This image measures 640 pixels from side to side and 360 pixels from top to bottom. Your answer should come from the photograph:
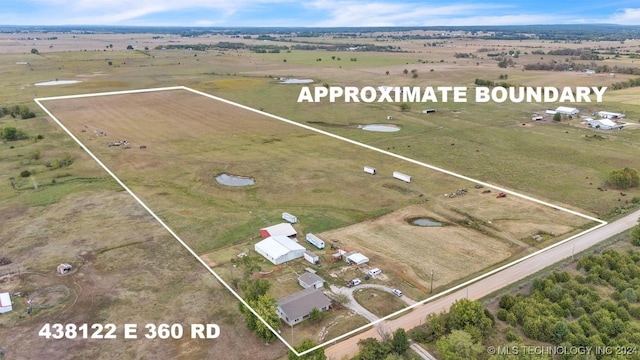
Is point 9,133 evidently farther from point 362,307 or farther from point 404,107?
point 404,107

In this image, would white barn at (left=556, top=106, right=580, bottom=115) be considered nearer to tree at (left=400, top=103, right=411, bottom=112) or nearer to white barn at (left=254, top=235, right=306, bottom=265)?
tree at (left=400, top=103, right=411, bottom=112)

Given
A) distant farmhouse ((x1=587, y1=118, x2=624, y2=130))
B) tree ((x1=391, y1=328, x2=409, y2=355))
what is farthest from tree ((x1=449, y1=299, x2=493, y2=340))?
distant farmhouse ((x1=587, y1=118, x2=624, y2=130))

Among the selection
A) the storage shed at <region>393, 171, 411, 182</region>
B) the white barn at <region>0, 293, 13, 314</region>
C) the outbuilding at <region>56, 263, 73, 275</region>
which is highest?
the storage shed at <region>393, 171, 411, 182</region>

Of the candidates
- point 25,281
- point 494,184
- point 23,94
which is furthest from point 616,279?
point 23,94

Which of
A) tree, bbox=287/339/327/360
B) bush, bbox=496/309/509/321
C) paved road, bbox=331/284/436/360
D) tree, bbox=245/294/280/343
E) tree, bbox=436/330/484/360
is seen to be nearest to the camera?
tree, bbox=287/339/327/360

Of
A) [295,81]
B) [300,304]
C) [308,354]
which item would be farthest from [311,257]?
[295,81]

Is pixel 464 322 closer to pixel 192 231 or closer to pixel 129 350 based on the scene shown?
pixel 129 350

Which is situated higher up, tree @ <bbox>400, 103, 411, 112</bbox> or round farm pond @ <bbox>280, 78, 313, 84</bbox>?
round farm pond @ <bbox>280, 78, 313, 84</bbox>
